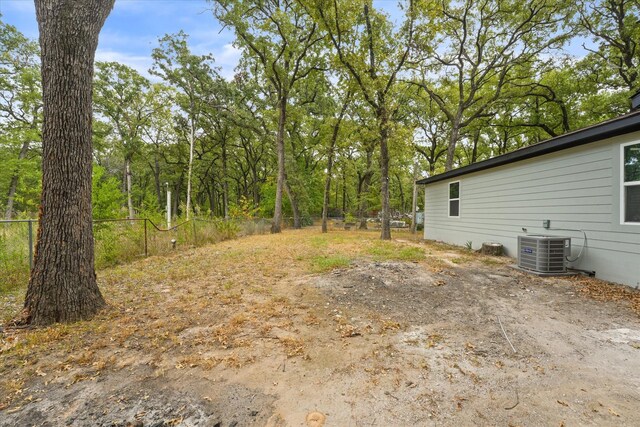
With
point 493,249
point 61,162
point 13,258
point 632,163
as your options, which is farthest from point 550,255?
point 13,258

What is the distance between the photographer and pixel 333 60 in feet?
38.7

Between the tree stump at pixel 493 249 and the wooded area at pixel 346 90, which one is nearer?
the tree stump at pixel 493 249

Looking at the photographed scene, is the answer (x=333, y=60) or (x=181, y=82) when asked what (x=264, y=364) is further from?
(x=181, y=82)

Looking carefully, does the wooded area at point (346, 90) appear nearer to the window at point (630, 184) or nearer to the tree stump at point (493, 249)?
the tree stump at point (493, 249)

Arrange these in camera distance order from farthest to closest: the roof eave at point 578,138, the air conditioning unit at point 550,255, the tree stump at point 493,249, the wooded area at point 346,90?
the wooded area at point 346,90, the tree stump at point 493,249, the air conditioning unit at point 550,255, the roof eave at point 578,138

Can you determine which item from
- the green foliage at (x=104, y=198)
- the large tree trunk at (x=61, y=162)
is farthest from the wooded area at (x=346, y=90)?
the large tree trunk at (x=61, y=162)

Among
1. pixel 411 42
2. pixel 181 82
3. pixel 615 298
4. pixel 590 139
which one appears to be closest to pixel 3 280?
pixel 615 298

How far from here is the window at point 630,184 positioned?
4.35m

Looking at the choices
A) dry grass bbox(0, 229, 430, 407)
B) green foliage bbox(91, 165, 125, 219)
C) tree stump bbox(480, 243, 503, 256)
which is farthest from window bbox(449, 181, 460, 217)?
green foliage bbox(91, 165, 125, 219)

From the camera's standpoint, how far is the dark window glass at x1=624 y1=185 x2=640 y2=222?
4.35m

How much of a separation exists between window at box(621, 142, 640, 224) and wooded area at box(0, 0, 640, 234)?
7076mm

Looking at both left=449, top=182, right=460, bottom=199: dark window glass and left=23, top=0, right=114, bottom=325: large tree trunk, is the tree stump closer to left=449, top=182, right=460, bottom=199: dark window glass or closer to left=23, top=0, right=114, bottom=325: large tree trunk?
left=449, top=182, right=460, bottom=199: dark window glass

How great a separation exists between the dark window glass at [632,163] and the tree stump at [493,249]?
330 centimetres

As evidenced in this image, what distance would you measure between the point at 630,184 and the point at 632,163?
1.11 feet
